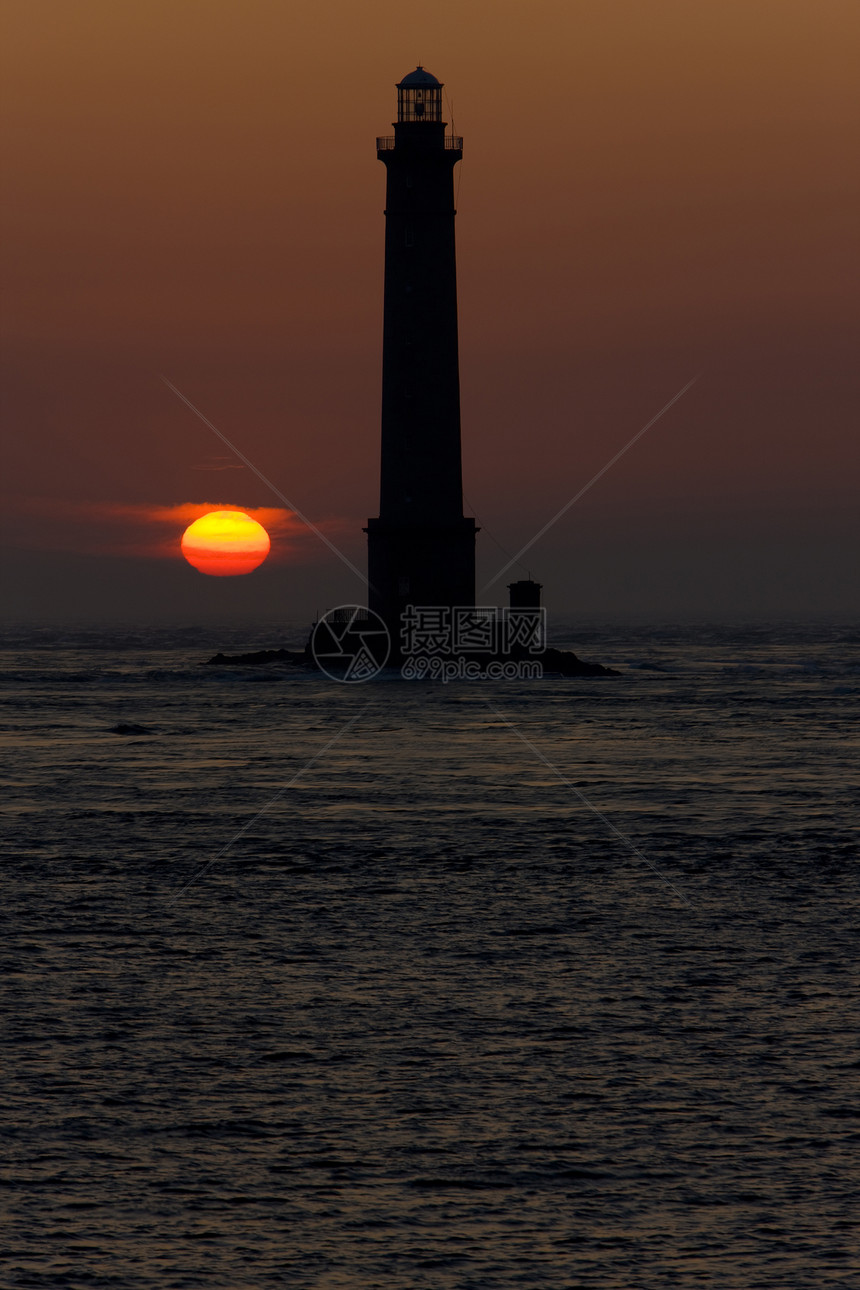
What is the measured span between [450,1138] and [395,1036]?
226 centimetres

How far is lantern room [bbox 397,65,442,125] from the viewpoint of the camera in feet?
197

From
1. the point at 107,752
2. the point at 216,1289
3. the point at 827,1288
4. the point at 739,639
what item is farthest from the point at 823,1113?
the point at 739,639

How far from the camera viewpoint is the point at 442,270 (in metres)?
59.0

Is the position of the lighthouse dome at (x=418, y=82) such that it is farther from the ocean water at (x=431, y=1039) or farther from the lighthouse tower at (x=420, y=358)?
the ocean water at (x=431, y=1039)

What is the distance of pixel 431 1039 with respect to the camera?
1220 cm

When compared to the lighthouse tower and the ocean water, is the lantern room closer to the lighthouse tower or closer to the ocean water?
the lighthouse tower

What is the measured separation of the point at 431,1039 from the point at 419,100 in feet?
179

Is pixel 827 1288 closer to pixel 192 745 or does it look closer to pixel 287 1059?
pixel 287 1059

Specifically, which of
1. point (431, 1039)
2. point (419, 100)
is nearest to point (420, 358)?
point (419, 100)

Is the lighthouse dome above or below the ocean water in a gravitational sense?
above

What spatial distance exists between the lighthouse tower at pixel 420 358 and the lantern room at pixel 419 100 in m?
0.04

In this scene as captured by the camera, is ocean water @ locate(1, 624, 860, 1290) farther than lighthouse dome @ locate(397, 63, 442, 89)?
No

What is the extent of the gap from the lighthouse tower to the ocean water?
3083 centimetres

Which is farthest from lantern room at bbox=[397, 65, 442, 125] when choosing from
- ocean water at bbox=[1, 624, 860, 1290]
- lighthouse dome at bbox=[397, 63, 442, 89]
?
ocean water at bbox=[1, 624, 860, 1290]
